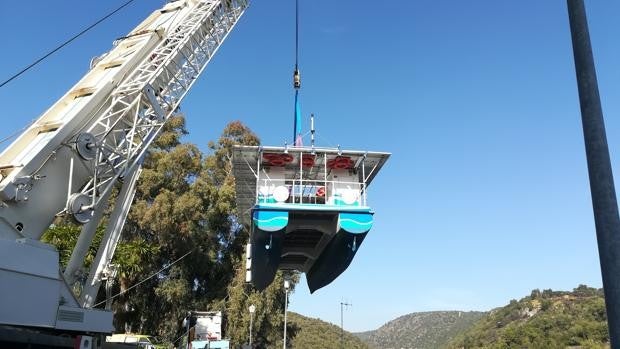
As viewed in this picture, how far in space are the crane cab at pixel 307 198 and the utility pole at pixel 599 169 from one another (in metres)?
11.5

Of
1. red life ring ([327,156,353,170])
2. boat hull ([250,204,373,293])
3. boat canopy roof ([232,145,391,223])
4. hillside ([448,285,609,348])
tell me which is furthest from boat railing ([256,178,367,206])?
hillside ([448,285,609,348])

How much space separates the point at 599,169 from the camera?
141 inches

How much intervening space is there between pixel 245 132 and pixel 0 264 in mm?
34828

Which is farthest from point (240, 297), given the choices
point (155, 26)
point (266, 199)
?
point (155, 26)

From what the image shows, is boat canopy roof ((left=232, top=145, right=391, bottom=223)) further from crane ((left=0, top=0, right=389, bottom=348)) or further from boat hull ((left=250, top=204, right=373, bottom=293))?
boat hull ((left=250, top=204, right=373, bottom=293))

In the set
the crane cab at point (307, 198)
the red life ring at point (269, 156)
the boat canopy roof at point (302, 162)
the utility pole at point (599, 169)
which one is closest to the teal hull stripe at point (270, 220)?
the crane cab at point (307, 198)

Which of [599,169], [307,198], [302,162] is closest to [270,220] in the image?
[307,198]

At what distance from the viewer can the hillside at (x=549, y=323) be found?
12376 centimetres

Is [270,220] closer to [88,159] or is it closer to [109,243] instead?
[109,243]

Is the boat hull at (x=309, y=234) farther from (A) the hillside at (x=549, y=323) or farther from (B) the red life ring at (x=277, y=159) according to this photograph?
(A) the hillside at (x=549, y=323)

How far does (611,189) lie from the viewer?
139 inches

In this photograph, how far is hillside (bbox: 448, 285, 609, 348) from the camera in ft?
406

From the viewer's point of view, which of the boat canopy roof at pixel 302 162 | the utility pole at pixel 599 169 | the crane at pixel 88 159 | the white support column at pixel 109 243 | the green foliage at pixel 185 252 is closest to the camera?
the utility pole at pixel 599 169

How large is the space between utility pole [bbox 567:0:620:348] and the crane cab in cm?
1148
